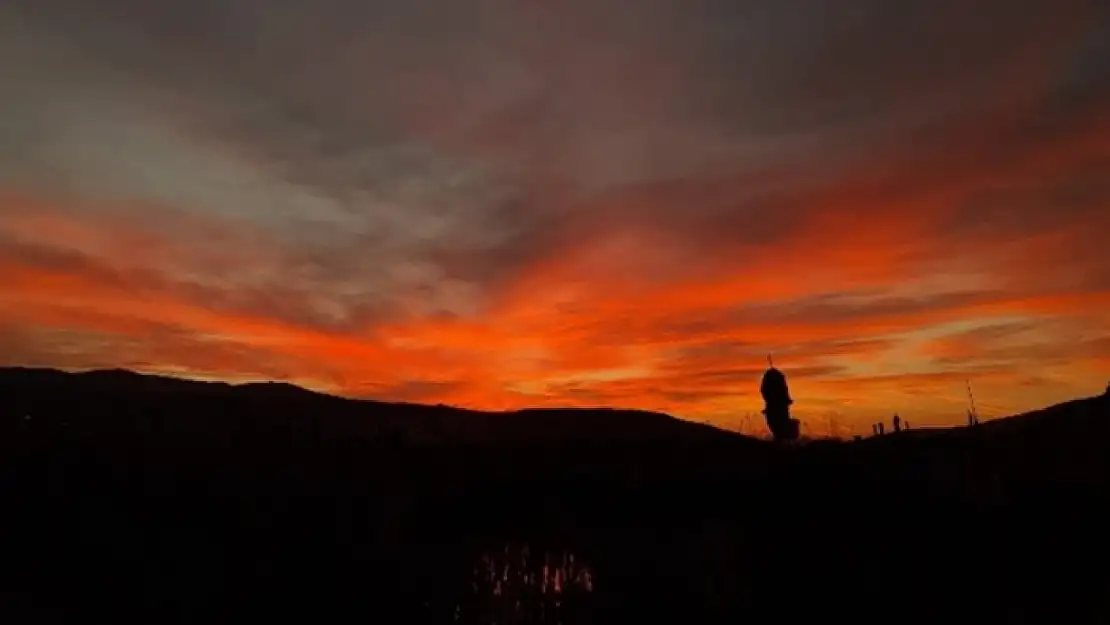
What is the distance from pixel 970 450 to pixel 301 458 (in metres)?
12.9

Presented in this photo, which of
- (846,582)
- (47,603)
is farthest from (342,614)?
(846,582)

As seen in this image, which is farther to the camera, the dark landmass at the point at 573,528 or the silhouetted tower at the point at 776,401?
the silhouetted tower at the point at 776,401

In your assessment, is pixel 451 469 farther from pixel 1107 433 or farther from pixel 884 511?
pixel 1107 433

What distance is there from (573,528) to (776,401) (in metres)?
22.1

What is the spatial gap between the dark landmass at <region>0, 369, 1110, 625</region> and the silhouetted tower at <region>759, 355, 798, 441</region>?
11.5m

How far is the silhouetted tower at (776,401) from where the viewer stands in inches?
1211

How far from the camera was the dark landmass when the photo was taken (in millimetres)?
8508

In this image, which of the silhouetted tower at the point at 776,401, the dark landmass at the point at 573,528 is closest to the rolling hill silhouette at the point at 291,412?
the silhouetted tower at the point at 776,401

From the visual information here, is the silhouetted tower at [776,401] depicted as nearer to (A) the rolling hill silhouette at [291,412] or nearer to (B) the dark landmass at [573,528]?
(A) the rolling hill silhouette at [291,412]

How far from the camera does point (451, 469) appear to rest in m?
16.2

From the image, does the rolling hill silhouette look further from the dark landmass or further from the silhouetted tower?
the dark landmass

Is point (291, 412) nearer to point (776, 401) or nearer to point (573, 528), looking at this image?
point (776, 401)

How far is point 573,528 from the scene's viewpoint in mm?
11406

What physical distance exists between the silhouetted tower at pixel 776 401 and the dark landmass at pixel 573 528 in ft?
37.8
